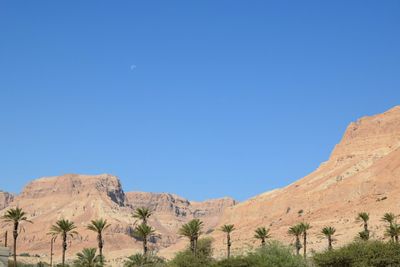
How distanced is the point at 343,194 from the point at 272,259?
92.9 m

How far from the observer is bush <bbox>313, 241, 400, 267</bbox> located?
190 feet

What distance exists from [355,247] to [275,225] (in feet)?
303

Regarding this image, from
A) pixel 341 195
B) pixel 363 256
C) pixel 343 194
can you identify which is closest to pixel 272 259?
pixel 363 256

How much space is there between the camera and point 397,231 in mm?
78062

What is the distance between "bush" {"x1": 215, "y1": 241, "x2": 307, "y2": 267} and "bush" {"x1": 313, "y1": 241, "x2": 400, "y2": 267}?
9.07 feet

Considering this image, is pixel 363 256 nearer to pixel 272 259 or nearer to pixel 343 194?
pixel 272 259

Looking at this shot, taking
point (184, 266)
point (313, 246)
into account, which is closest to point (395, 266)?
point (184, 266)

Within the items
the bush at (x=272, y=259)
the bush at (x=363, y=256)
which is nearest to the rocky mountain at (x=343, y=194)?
the bush at (x=363, y=256)

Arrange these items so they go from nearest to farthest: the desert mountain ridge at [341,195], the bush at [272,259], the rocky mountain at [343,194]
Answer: the bush at [272,259]
the desert mountain ridge at [341,195]
the rocky mountain at [343,194]

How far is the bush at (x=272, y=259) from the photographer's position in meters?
59.2

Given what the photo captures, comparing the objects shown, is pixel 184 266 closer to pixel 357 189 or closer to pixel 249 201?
pixel 357 189

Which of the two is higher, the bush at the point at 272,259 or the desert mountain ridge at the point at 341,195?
the desert mountain ridge at the point at 341,195

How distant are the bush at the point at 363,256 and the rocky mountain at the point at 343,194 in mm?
45150

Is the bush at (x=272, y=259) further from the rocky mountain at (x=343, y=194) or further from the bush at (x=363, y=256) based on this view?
the rocky mountain at (x=343, y=194)
